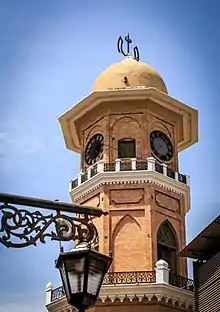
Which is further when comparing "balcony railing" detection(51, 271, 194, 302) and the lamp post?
"balcony railing" detection(51, 271, 194, 302)

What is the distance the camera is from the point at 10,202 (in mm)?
5660

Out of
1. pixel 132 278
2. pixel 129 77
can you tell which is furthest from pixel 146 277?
pixel 129 77

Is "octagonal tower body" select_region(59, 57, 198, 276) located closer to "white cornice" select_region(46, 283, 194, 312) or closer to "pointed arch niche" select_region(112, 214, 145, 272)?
"pointed arch niche" select_region(112, 214, 145, 272)

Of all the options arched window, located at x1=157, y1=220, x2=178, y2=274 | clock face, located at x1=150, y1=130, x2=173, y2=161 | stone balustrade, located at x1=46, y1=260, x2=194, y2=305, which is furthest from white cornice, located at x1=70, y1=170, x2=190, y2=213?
stone balustrade, located at x1=46, y1=260, x2=194, y2=305

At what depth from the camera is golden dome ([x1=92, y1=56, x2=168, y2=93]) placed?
28.8 m

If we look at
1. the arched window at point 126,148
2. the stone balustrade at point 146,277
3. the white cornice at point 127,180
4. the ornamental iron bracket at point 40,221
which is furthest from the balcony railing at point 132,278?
the ornamental iron bracket at point 40,221

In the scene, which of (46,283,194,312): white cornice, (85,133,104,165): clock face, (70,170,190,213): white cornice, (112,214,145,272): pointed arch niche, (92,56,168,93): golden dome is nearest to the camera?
(46,283,194,312): white cornice

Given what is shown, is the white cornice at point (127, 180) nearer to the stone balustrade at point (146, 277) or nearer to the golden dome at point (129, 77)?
the stone balustrade at point (146, 277)

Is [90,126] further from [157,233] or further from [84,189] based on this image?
[157,233]

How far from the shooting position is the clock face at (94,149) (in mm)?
28438

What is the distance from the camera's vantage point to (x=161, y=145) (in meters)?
28.7

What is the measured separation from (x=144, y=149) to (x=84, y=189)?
2.86 meters

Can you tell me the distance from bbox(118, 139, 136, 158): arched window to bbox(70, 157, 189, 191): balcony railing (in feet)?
2.39

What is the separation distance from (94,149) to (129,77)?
3333mm
